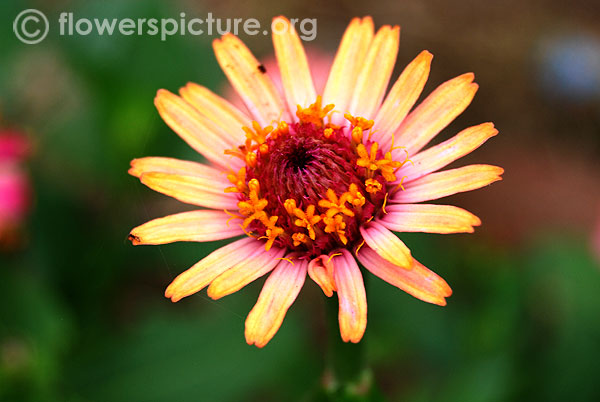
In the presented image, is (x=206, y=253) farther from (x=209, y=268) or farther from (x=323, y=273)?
(x=323, y=273)

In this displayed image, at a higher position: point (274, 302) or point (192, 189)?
point (192, 189)

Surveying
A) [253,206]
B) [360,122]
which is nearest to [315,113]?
[360,122]

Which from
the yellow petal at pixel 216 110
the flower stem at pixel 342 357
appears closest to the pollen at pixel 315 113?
the yellow petal at pixel 216 110

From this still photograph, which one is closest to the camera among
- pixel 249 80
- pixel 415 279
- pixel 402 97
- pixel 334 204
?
pixel 415 279

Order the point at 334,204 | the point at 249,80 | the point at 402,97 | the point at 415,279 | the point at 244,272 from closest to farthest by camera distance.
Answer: the point at 415,279 < the point at 244,272 < the point at 334,204 < the point at 402,97 < the point at 249,80

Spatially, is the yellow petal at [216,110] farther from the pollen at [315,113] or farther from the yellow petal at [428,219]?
the yellow petal at [428,219]

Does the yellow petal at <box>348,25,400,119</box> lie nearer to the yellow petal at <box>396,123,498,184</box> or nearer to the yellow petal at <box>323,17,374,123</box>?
the yellow petal at <box>323,17,374,123</box>

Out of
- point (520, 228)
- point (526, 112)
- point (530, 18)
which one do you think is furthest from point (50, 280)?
point (530, 18)

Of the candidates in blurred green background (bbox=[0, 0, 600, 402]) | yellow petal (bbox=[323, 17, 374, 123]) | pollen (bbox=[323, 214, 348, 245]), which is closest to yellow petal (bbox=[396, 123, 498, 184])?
pollen (bbox=[323, 214, 348, 245])
